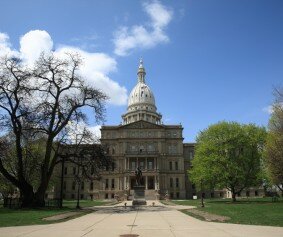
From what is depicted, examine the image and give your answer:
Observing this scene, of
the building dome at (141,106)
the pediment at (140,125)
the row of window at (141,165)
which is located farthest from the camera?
the building dome at (141,106)

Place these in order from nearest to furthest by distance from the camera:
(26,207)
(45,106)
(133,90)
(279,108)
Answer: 1. (26,207)
2. (45,106)
3. (279,108)
4. (133,90)

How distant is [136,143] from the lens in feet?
375

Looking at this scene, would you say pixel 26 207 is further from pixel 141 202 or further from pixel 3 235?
pixel 3 235

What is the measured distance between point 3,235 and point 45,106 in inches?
989

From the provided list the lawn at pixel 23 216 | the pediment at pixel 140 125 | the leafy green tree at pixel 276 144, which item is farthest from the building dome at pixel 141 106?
the lawn at pixel 23 216

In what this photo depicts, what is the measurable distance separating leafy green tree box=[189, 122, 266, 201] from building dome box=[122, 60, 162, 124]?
71461 mm

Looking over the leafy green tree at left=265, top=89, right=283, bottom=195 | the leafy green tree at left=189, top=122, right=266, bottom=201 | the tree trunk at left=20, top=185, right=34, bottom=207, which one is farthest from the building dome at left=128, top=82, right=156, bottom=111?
the tree trunk at left=20, top=185, right=34, bottom=207

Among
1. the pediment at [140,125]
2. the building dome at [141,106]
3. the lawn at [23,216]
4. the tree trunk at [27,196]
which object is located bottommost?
the lawn at [23,216]

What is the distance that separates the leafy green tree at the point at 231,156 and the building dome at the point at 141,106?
71.5 metres

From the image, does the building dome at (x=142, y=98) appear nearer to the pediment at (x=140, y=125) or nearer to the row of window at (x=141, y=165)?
the pediment at (x=140, y=125)

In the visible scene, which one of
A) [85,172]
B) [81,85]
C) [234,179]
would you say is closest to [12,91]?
[81,85]

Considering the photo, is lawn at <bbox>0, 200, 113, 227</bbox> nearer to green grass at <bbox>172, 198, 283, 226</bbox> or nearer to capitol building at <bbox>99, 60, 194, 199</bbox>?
green grass at <bbox>172, 198, 283, 226</bbox>

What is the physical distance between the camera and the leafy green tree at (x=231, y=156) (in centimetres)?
6053

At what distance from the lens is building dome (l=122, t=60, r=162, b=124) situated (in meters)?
137
